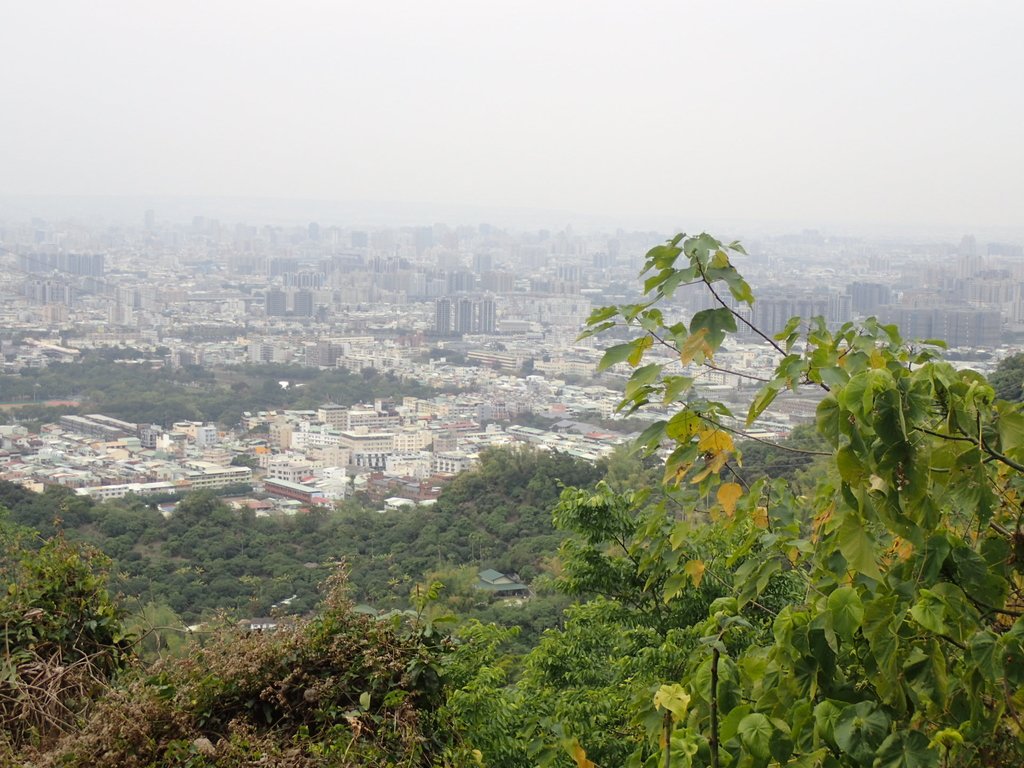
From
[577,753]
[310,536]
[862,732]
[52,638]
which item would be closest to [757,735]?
[862,732]

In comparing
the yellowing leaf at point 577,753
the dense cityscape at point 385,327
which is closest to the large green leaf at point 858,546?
the yellowing leaf at point 577,753

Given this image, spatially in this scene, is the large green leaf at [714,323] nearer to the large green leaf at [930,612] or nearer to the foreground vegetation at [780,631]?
the foreground vegetation at [780,631]

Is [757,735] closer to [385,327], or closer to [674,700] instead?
[674,700]

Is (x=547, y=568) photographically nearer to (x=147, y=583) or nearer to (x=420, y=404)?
(x=147, y=583)

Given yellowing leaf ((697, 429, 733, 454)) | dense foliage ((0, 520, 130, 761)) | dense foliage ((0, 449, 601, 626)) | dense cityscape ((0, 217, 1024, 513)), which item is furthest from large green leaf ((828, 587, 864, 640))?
dense foliage ((0, 449, 601, 626))

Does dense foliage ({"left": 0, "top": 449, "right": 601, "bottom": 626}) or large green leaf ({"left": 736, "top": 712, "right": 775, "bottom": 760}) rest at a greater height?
large green leaf ({"left": 736, "top": 712, "right": 775, "bottom": 760})

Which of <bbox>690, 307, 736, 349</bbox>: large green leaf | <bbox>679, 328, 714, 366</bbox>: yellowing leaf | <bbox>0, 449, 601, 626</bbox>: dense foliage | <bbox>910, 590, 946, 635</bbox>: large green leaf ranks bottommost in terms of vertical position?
<bbox>0, 449, 601, 626</bbox>: dense foliage

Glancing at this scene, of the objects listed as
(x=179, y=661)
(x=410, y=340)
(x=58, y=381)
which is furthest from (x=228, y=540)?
(x=410, y=340)

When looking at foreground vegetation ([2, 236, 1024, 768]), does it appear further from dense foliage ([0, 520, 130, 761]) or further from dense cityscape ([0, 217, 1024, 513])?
dense cityscape ([0, 217, 1024, 513])
